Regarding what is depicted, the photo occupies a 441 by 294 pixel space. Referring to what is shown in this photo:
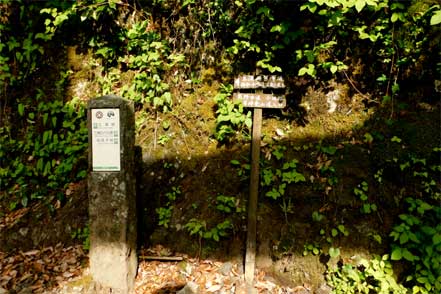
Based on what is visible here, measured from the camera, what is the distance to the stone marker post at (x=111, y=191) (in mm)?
3244

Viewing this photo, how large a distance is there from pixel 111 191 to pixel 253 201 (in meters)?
1.69

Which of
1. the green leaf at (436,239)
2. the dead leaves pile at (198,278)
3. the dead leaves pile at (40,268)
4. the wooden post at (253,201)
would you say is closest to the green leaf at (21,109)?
the dead leaves pile at (40,268)

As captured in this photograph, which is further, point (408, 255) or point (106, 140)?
point (106, 140)

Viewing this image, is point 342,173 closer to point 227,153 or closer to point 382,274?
point 382,274

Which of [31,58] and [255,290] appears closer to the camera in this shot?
[255,290]

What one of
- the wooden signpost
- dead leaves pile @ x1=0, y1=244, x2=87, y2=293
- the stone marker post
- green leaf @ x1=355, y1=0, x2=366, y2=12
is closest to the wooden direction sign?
the wooden signpost

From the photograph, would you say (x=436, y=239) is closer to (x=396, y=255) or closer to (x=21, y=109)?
(x=396, y=255)

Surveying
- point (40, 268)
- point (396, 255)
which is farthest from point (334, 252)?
point (40, 268)

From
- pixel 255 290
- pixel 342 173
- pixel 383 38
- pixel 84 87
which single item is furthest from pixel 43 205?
pixel 383 38

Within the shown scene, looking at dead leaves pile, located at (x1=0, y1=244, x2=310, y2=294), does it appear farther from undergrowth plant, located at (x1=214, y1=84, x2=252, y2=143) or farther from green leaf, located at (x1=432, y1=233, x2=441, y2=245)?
undergrowth plant, located at (x1=214, y1=84, x2=252, y2=143)

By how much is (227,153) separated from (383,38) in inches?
100

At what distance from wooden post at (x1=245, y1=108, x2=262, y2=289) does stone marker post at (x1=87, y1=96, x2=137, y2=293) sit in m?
1.42

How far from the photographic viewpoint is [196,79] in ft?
15.2

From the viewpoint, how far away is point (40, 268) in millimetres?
3705
